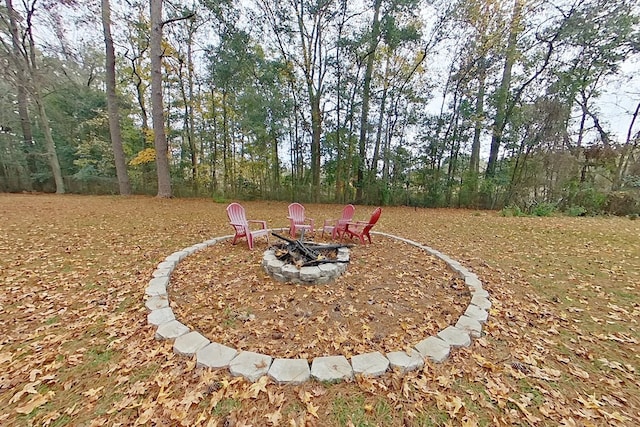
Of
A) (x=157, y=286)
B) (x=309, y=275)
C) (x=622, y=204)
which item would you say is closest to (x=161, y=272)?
(x=157, y=286)

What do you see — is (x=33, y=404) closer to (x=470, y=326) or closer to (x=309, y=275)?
(x=309, y=275)

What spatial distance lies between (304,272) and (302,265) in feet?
0.45

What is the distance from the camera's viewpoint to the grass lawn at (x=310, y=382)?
1191 mm

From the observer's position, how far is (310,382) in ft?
4.45

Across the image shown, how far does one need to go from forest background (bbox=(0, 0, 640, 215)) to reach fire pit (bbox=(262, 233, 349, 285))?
5779mm

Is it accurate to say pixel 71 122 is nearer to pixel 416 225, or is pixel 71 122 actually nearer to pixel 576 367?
pixel 416 225

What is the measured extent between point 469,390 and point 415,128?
9212 millimetres

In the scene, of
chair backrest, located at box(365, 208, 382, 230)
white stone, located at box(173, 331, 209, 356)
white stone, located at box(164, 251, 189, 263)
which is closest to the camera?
white stone, located at box(173, 331, 209, 356)

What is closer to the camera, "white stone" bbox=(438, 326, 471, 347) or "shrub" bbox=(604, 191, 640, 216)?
"white stone" bbox=(438, 326, 471, 347)

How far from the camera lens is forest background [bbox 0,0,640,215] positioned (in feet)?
25.2

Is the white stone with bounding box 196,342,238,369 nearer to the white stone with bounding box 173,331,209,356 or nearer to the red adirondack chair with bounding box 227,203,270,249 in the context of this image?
the white stone with bounding box 173,331,209,356

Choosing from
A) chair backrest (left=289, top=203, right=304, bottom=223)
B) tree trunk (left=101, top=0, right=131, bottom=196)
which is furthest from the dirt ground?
tree trunk (left=101, top=0, right=131, bottom=196)

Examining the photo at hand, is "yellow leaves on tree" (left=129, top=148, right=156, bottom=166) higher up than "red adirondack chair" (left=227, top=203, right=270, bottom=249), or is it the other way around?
"yellow leaves on tree" (left=129, top=148, right=156, bottom=166)

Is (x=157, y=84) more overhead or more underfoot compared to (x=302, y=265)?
more overhead
